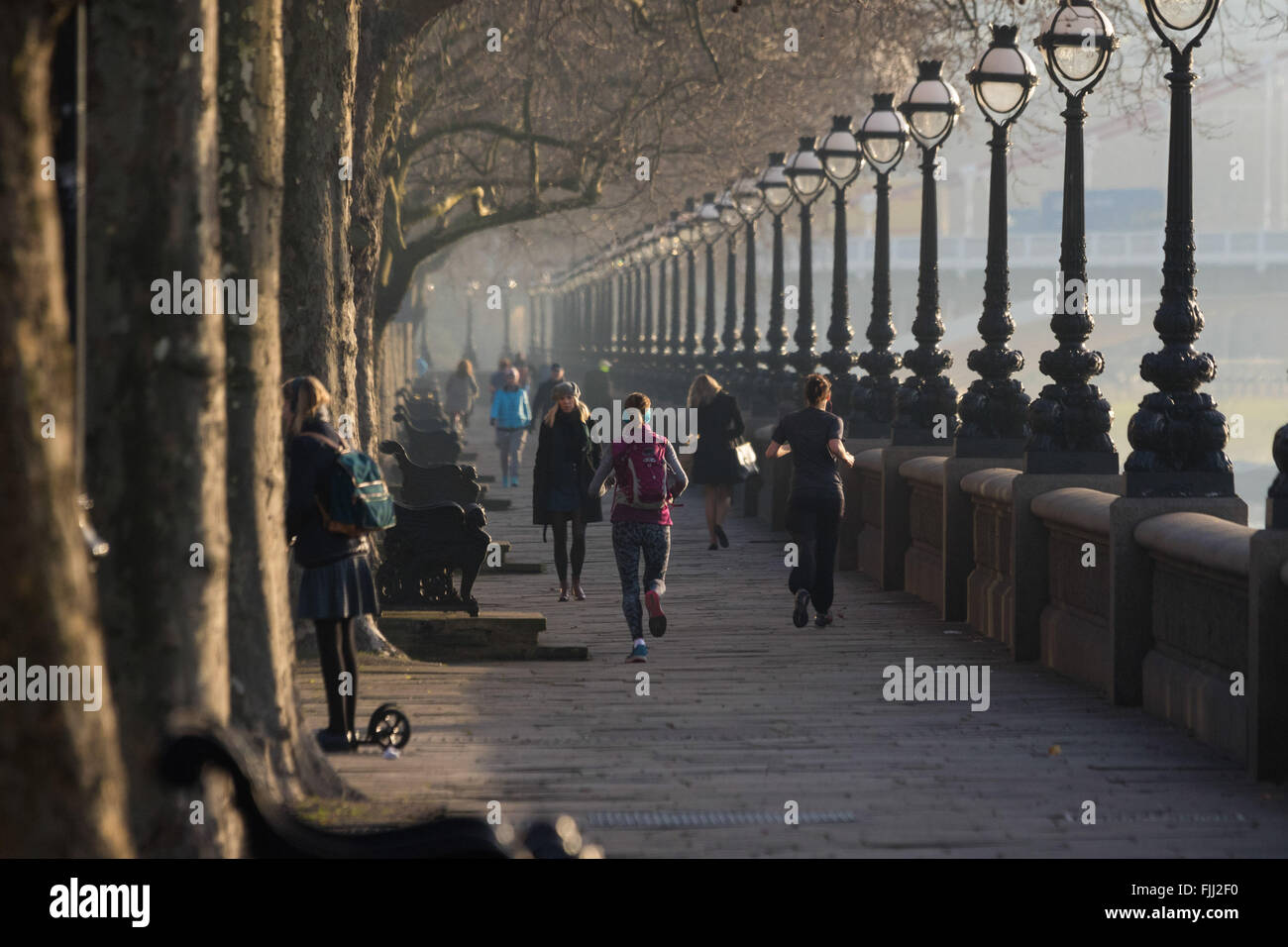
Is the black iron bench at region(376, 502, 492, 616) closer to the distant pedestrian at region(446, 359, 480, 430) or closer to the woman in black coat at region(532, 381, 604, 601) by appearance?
the woman in black coat at region(532, 381, 604, 601)

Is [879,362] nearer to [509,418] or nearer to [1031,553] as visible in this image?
[1031,553]

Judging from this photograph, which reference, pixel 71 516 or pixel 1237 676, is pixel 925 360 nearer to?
pixel 1237 676

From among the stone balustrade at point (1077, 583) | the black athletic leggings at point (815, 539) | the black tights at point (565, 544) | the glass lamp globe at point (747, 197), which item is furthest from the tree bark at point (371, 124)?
the glass lamp globe at point (747, 197)

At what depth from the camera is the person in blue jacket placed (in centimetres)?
3253

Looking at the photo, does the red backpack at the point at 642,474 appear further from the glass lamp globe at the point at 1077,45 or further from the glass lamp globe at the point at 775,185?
the glass lamp globe at the point at 775,185

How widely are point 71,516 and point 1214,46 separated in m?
25.8

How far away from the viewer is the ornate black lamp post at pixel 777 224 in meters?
27.3

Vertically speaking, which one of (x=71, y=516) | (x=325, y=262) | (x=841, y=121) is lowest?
(x=71, y=516)

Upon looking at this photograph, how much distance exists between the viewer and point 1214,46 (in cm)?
2752

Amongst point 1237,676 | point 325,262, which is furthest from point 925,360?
point 1237,676

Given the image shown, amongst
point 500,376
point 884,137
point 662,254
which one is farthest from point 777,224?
point 662,254

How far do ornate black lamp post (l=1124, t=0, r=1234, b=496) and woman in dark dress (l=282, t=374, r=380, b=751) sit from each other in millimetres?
4411

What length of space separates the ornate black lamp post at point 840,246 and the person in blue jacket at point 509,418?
6941 mm

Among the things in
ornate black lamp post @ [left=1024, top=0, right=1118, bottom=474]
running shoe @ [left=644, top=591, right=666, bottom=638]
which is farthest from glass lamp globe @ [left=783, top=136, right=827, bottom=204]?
running shoe @ [left=644, top=591, right=666, bottom=638]
